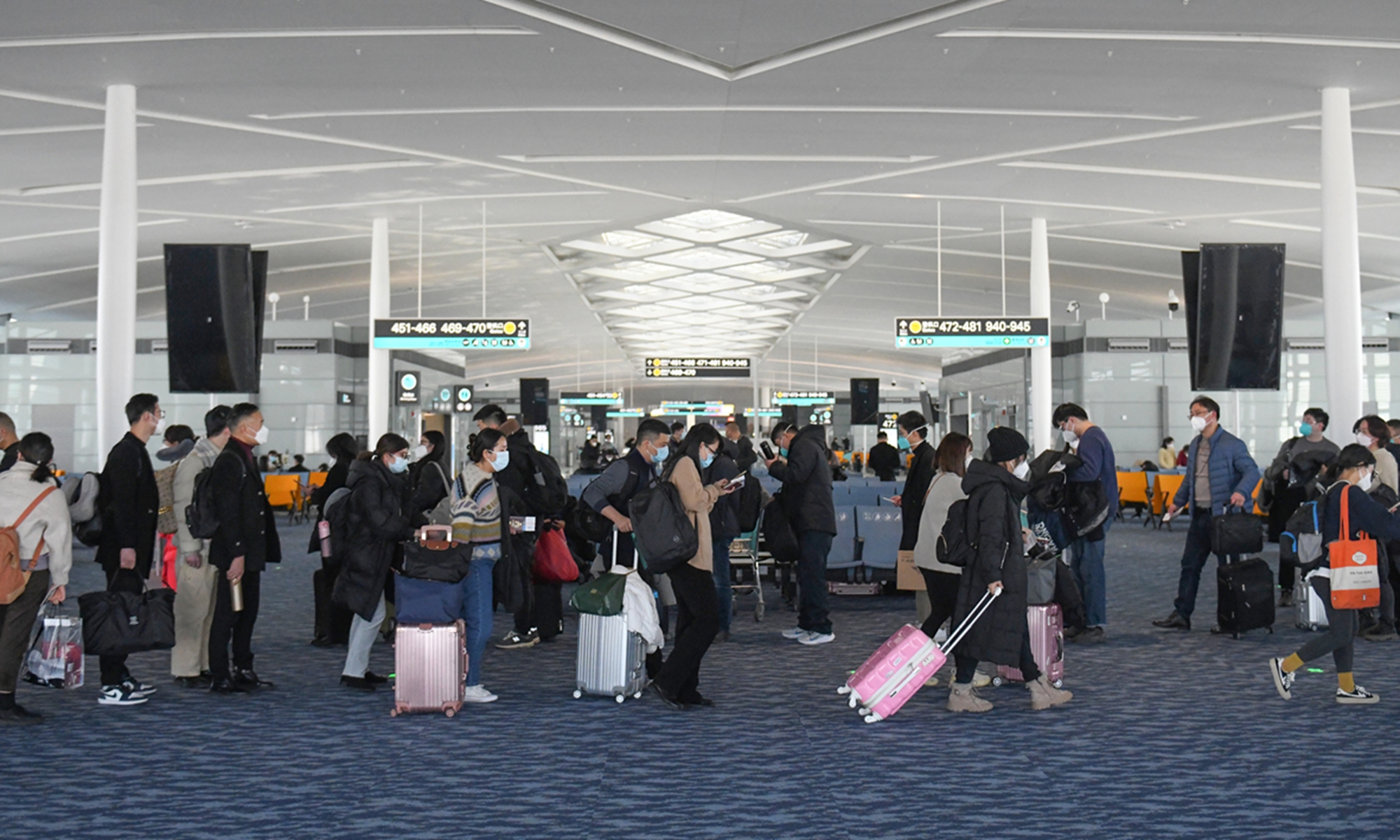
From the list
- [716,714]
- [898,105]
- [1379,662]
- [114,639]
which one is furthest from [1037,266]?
[114,639]

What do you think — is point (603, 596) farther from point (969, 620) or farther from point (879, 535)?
point (879, 535)

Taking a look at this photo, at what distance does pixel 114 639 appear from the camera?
7.28 m

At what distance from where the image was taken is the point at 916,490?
31.9 feet

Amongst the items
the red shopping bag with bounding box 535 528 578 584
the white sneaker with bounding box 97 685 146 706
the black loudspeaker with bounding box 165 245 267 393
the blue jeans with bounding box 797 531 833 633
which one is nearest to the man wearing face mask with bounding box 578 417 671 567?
the blue jeans with bounding box 797 531 833 633

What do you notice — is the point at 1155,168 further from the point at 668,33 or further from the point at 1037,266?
the point at 668,33

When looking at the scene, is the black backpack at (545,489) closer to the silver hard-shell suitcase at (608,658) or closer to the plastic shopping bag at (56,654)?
the silver hard-shell suitcase at (608,658)

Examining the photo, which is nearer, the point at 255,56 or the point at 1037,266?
the point at 255,56

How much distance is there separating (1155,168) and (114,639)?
43.2 ft

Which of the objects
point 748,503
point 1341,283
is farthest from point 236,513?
point 1341,283

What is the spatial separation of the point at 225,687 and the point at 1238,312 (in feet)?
41.8

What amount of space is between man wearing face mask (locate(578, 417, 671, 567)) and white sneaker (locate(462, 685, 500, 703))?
1232mm

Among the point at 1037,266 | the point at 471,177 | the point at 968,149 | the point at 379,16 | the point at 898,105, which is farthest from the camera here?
the point at 1037,266

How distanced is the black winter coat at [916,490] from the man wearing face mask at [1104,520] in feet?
3.80

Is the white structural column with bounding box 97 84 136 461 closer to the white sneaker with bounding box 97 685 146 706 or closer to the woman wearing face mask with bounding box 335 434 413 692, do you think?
the white sneaker with bounding box 97 685 146 706
